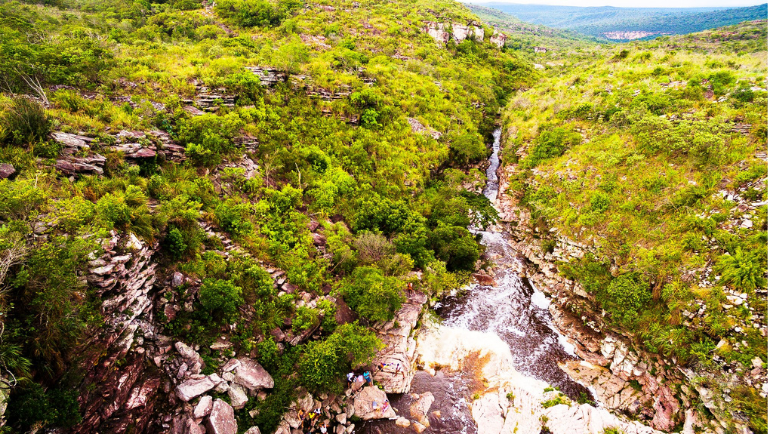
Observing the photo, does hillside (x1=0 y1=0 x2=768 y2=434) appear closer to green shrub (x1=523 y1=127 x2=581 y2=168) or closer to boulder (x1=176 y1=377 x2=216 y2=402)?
boulder (x1=176 y1=377 x2=216 y2=402)

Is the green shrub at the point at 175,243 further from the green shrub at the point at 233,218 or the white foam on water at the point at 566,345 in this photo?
the white foam on water at the point at 566,345

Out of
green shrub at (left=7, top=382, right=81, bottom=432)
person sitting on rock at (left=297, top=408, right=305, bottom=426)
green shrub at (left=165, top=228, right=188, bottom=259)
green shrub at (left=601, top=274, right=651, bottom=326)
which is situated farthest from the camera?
green shrub at (left=601, top=274, right=651, bottom=326)

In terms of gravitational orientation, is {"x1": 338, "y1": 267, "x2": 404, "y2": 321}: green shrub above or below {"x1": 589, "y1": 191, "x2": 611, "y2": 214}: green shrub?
below

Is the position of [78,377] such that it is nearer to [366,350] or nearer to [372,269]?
[366,350]

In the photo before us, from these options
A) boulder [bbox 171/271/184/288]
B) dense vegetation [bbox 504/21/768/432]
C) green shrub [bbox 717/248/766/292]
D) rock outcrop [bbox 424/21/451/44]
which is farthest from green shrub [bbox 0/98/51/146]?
rock outcrop [bbox 424/21/451/44]

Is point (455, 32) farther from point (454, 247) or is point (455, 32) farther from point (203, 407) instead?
point (203, 407)

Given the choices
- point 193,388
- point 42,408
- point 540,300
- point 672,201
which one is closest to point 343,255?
point 193,388

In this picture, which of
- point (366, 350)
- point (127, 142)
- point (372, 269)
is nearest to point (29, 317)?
point (127, 142)

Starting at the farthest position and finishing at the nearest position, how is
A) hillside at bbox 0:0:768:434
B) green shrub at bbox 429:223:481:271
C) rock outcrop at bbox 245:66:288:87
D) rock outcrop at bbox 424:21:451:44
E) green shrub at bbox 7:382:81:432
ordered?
1. rock outcrop at bbox 424:21:451:44
2. rock outcrop at bbox 245:66:288:87
3. green shrub at bbox 429:223:481:271
4. hillside at bbox 0:0:768:434
5. green shrub at bbox 7:382:81:432
